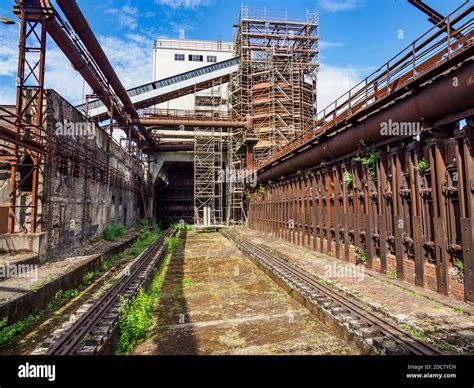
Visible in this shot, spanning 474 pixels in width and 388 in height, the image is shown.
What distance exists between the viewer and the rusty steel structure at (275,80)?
31359 millimetres

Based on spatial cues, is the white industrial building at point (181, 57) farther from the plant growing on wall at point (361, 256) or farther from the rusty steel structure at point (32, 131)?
the plant growing on wall at point (361, 256)

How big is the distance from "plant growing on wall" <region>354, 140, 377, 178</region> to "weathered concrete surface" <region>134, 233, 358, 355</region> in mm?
4861

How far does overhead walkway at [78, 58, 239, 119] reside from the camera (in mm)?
30750

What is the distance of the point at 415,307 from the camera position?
5.89 m

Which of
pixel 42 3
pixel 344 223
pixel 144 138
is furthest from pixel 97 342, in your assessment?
pixel 144 138

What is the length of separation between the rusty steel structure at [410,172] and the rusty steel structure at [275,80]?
59.5 feet

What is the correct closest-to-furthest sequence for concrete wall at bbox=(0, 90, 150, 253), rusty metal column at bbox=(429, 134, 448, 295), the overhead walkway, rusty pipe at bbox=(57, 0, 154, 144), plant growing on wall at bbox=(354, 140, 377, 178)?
rusty metal column at bbox=(429, 134, 448, 295)
plant growing on wall at bbox=(354, 140, 377, 178)
concrete wall at bbox=(0, 90, 150, 253)
rusty pipe at bbox=(57, 0, 154, 144)
the overhead walkway

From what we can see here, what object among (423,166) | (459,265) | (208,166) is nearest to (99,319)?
(459,265)

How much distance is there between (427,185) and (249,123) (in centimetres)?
2444

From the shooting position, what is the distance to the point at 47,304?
24.1 ft

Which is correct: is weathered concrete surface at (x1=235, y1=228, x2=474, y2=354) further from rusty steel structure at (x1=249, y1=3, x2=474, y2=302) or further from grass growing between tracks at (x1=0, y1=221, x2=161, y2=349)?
grass growing between tracks at (x1=0, y1=221, x2=161, y2=349)

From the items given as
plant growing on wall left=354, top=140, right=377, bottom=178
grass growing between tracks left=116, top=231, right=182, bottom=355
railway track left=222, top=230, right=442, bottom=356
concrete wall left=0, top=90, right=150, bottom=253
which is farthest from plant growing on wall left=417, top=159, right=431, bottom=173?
concrete wall left=0, top=90, right=150, bottom=253
